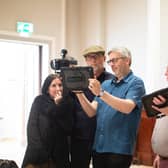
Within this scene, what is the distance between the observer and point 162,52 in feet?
13.9

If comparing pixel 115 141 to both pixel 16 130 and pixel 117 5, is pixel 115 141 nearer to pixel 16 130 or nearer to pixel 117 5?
pixel 117 5

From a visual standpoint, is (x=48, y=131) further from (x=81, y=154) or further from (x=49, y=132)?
(x=81, y=154)

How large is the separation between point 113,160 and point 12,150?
13.3 ft

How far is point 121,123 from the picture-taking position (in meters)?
2.14

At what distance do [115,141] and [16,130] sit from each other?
5.51 metres

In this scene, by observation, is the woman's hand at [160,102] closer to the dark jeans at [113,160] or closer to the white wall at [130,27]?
the dark jeans at [113,160]

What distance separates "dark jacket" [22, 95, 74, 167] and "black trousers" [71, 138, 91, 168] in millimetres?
71

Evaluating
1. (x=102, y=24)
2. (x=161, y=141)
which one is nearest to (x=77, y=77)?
(x=161, y=141)

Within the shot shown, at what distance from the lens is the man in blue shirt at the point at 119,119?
6.99 ft

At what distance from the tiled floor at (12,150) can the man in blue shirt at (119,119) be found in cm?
267

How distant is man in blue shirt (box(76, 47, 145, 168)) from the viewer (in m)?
2.13

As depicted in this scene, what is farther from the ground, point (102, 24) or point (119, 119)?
point (102, 24)

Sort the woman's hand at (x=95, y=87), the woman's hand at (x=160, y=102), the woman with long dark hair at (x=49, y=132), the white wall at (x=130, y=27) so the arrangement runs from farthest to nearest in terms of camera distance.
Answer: the white wall at (x=130, y=27)
the woman with long dark hair at (x=49, y=132)
the woman's hand at (x=95, y=87)
the woman's hand at (x=160, y=102)

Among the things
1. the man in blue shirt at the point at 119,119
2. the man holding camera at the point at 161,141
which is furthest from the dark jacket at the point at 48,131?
the man holding camera at the point at 161,141
